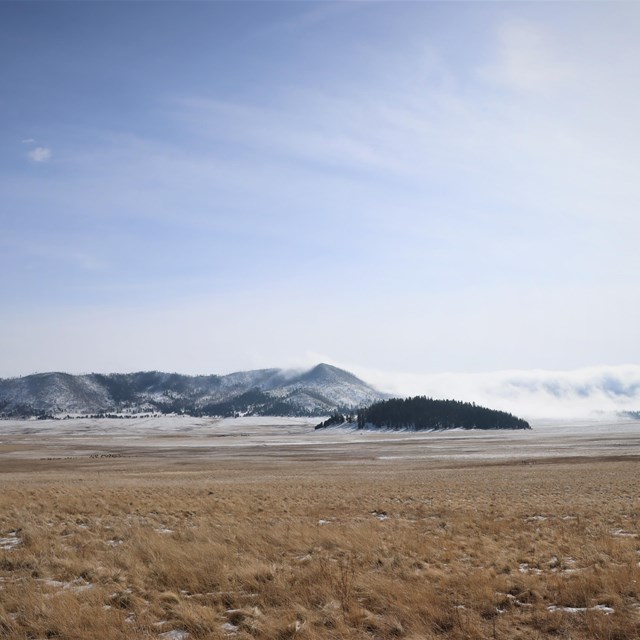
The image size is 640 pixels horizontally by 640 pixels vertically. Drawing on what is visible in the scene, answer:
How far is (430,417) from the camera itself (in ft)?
608

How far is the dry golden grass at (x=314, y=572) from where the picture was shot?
7.37 metres

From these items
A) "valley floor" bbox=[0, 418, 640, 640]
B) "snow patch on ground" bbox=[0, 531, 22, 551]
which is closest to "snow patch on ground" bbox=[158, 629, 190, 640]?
"valley floor" bbox=[0, 418, 640, 640]

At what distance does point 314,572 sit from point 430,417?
183 meters

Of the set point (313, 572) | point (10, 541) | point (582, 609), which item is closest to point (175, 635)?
point (313, 572)

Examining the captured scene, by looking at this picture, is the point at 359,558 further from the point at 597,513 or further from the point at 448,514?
the point at 597,513

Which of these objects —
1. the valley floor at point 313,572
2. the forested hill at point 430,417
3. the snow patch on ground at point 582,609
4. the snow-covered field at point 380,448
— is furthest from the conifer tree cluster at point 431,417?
the snow patch on ground at point 582,609

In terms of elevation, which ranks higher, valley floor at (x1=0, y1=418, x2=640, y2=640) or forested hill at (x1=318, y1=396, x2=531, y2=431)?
valley floor at (x1=0, y1=418, x2=640, y2=640)

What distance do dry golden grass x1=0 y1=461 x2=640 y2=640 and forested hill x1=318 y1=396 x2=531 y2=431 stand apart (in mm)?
169779

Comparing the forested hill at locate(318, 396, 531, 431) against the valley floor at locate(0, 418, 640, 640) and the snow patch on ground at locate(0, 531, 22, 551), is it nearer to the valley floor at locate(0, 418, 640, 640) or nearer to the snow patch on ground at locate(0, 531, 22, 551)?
the valley floor at locate(0, 418, 640, 640)

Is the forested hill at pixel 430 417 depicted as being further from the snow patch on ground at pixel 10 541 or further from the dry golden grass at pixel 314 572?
the snow patch on ground at pixel 10 541

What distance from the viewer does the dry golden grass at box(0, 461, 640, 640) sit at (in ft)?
24.2

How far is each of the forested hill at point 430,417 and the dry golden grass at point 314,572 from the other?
6684 inches

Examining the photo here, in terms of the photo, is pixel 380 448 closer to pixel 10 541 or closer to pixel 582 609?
pixel 10 541

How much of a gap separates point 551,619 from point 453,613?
56.1 inches
